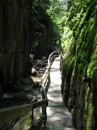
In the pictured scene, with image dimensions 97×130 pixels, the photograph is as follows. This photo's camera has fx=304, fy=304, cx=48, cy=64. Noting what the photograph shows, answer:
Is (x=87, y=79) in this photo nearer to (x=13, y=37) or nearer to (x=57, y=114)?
(x=57, y=114)

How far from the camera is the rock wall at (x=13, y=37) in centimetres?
1797

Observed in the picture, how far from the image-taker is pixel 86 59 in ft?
27.0

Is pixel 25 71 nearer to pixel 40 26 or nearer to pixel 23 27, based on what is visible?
pixel 23 27

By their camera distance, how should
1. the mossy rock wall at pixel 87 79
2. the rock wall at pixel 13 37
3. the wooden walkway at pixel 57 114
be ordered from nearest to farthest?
the mossy rock wall at pixel 87 79 < the wooden walkway at pixel 57 114 < the rock wall at pixel 13 37

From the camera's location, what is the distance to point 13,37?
64.4 feet

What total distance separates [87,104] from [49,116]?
3939 mm

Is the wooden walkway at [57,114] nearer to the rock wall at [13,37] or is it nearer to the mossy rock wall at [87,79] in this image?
the mossy rock wall at [87,79]

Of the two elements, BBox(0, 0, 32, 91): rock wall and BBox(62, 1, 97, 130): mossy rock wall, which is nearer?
BBox(62, 1, 97, 130): mossy rock wall

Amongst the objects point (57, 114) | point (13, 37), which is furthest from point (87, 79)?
point (13, 37)

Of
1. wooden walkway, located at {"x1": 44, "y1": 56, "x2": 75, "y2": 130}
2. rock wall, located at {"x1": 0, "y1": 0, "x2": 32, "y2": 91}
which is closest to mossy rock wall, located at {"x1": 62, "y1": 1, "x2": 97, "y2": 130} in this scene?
wooden walkway, located at {"x1": 44, "y1": 56, "x2": 75, "y2": 130}

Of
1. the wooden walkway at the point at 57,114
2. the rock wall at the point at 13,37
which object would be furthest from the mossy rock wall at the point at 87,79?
the rock wall at the point at 13,37

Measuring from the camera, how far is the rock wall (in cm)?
1797

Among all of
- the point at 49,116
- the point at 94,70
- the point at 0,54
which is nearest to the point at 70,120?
the point at 49,116

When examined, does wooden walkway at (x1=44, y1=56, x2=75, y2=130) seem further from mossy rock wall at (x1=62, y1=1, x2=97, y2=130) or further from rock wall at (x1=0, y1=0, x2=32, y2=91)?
rock wall at (x1=0, y1=0, x2=32, y2=91)
